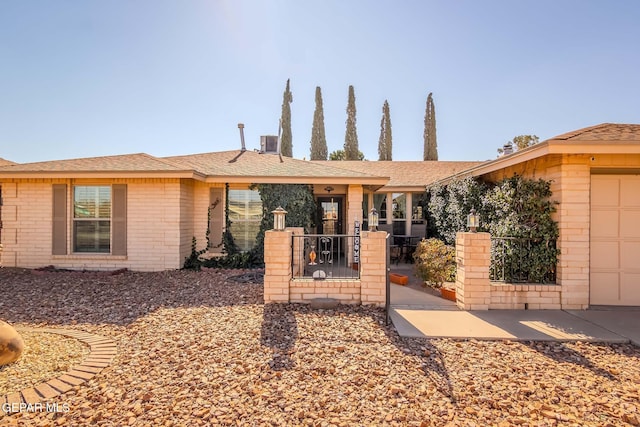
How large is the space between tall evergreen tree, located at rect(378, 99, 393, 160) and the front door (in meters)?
25.6

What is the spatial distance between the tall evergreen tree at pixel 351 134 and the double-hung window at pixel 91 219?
27440 millimetres

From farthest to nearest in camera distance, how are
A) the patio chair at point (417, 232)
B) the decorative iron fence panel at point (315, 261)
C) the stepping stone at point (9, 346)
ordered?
the patio chair at point (417, 232), the decorative iron fence panel at point (315, 261), the stepping stone at point (9, 346)

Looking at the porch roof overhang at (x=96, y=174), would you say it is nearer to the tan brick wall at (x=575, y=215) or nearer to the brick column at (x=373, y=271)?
the brick column at (x=373, y=271)

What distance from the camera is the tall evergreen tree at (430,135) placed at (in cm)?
3250

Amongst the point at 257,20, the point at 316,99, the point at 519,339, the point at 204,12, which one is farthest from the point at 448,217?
the point at 316,99

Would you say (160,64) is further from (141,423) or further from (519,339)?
(519,339)

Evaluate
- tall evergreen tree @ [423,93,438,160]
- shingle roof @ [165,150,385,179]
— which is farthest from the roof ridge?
tall evergreen tree @ [423,93,438,160]

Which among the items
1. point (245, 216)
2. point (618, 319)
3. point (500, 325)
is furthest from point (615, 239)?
point (245, 216)

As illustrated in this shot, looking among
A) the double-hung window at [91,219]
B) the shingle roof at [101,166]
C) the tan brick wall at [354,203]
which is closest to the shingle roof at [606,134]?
the tan brick wall at [354,203]

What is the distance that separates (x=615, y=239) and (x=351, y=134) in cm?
3106

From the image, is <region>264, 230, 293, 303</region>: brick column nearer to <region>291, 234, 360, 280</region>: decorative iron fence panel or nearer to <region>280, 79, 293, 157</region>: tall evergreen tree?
<region>291, 234, 360, 280</region>: decorative iron fence panel

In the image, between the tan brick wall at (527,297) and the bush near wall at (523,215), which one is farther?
the bush near wall at (523,215)

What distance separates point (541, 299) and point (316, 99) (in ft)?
109

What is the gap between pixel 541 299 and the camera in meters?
5.33
